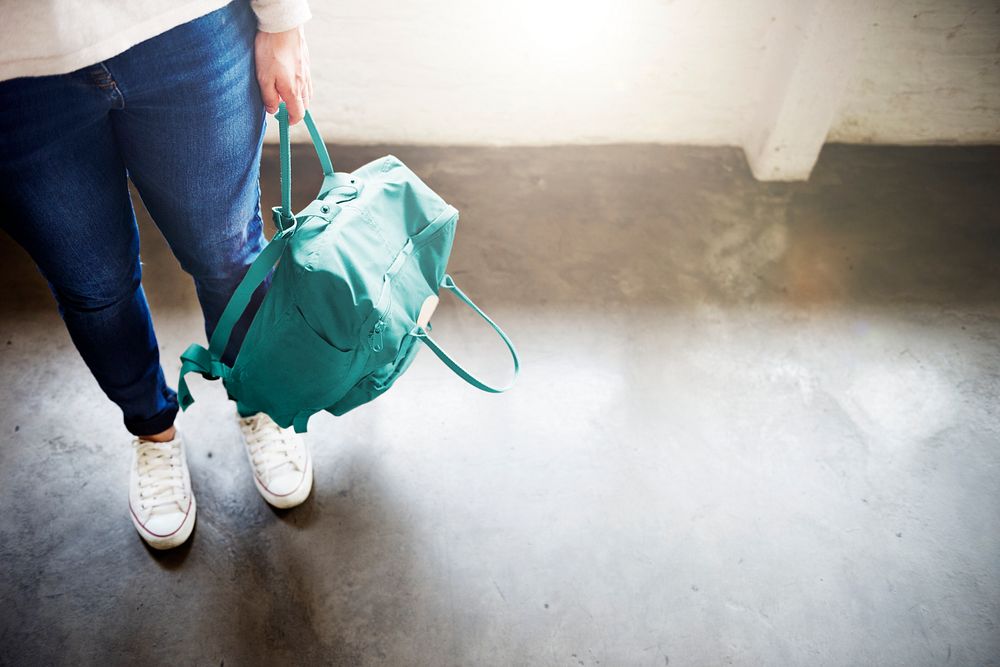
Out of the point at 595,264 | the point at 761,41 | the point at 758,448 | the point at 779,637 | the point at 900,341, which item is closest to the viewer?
the point at 779,637

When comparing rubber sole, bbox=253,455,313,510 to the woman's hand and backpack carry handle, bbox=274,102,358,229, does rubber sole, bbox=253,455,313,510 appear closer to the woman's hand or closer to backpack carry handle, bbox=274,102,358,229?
backpack carry handle, bbox=274,102,358,229

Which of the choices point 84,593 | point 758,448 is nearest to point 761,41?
point 758,448

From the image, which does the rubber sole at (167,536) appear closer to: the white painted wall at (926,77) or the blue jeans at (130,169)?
the blue jeans at (130,169)

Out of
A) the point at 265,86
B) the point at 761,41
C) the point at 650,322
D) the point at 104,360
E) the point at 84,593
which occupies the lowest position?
the point at 84,593

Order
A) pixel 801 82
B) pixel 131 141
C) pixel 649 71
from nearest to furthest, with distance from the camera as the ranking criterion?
pixel 131 141 → pixel 801 82 → pixel 649 71

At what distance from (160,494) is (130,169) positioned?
0.63 m

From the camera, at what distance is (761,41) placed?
1.89m

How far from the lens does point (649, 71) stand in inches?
75.9

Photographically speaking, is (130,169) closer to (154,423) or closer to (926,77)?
(154,423)

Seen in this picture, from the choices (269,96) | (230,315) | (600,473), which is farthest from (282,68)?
(600,473)

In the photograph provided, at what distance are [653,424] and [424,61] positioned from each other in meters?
1.17

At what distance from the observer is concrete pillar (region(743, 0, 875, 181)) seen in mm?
1689

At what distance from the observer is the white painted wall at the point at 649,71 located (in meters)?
1.79

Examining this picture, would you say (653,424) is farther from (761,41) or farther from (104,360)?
(761,41)
